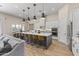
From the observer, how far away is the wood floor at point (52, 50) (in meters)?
2.75

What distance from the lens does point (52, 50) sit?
2799 millimetres

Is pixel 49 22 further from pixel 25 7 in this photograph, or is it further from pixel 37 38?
pixel 25 7

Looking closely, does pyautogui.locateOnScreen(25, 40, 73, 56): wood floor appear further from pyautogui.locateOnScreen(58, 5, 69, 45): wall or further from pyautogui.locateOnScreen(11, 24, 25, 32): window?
pyautogui.locateOnScreen(11, 24, 25, 32): window

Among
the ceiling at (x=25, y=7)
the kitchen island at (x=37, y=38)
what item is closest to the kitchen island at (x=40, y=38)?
the kitchen island at (x=37, y=38)

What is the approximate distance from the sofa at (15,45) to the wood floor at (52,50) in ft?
0.39

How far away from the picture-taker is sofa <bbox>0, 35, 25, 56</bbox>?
107 inches

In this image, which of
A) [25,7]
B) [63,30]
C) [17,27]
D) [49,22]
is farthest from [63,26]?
[17,27]

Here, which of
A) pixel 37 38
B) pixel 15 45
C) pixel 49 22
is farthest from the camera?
pixel 37 38

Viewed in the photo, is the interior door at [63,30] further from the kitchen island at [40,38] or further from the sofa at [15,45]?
the sofa at [15,45]

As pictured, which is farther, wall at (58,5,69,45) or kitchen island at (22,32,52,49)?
kitchen island at (22,32,52,49)

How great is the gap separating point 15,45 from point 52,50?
833 mm

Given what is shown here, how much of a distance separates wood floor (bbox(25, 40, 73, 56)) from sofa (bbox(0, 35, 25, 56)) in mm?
119

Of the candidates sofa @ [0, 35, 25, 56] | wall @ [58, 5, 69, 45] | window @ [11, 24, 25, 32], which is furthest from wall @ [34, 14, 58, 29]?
sofa @ [0, 35, 25, 56]

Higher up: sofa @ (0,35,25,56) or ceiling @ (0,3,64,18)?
ceiling @ (0,3,64,18)
